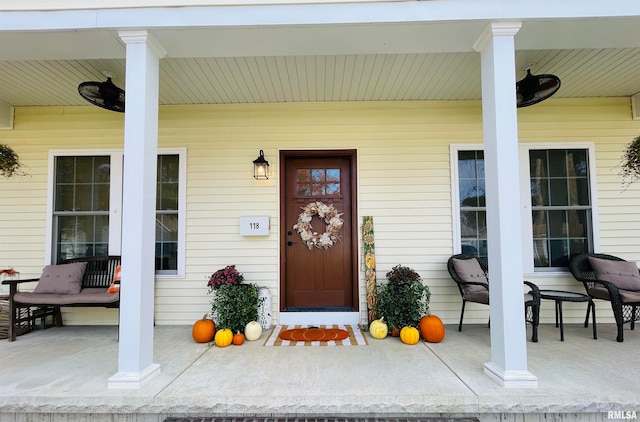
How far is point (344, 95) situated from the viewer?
423 cm

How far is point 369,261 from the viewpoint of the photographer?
4219 mm

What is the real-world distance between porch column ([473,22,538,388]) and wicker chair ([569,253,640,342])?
71.9 inches

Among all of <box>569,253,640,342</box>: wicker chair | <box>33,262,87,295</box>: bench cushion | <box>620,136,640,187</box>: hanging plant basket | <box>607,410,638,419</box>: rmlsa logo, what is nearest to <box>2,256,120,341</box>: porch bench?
<box>33,262,87,295</box>: bench cushion

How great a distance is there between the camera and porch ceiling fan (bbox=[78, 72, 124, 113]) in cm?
341

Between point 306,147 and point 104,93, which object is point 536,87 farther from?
point 104,93

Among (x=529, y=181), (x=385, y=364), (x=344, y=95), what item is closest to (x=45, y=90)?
(x=344, y=95)

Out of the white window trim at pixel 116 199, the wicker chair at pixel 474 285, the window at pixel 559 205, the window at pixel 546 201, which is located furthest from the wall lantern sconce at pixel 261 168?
the window at pixel 559 205

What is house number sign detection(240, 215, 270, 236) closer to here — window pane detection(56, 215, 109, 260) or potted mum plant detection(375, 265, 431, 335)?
potted mum plant detection(375, 265, 431, 335)

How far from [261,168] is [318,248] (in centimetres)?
119

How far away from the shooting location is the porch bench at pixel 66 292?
12.1ft

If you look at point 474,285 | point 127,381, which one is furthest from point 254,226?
point 474,285

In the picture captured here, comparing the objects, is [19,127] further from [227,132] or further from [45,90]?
[227,132]

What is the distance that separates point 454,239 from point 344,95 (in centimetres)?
213

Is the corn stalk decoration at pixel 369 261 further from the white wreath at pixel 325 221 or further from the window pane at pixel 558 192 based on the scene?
the window pane at pixel 558 192
